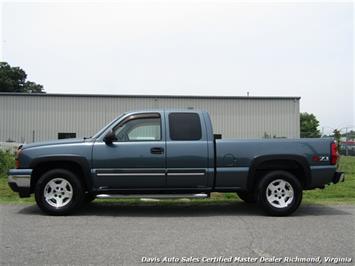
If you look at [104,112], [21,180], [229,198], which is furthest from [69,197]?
[104,112]

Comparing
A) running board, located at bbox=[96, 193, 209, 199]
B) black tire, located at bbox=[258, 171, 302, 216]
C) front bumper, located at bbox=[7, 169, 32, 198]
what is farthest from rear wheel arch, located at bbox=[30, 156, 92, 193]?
black tire, located at bbox=[258, 171, 302, 216]

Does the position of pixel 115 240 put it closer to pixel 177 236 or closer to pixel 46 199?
pixel 177 236

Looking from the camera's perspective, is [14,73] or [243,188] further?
[14,73]

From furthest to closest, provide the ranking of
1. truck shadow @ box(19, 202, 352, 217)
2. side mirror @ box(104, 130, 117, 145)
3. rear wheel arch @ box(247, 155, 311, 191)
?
truck shadow @ box(19, 202, 352, 217) < rear wheel arch @ box(247, 155, 311, 191) < side mirror @ box(104, 130, 117, 145)

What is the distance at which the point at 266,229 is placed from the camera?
24.1ft

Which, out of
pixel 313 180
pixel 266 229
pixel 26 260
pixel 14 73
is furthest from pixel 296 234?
pixel 14 73

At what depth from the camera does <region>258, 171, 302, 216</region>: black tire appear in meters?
8.55

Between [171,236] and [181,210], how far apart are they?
8.36ft

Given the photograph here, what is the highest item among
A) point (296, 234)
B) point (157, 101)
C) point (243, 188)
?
point (157, 101)

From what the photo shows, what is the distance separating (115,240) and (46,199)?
252 cm

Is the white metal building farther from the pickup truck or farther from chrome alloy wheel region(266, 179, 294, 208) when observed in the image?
chrome alloy wheel region(266, 179, 294, 208)

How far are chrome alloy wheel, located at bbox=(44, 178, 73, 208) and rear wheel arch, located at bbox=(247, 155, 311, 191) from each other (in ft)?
11.0

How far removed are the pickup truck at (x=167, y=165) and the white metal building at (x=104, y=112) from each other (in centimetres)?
3049

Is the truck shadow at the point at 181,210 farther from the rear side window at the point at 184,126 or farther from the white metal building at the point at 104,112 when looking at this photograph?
the white metal building at the point at 104,112
